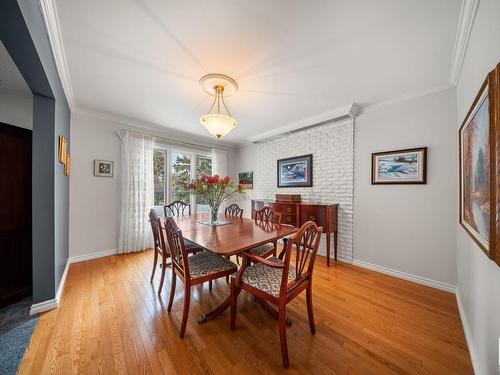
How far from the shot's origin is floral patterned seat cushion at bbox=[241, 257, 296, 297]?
4.70ft

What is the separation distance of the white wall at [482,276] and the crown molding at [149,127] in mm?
3956

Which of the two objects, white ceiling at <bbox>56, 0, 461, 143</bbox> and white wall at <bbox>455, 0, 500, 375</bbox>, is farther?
white ceiling at <bbox>56, 0, 461, 143</bbox>

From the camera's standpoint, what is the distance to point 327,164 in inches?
131

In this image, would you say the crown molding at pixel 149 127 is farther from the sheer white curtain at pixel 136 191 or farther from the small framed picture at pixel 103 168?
the small framed picture at pixel 103 168

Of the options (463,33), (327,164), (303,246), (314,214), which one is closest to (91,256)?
(303,246)

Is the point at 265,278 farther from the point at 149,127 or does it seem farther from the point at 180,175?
the point at 149,127

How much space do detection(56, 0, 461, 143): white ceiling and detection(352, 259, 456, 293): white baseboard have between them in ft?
7.57

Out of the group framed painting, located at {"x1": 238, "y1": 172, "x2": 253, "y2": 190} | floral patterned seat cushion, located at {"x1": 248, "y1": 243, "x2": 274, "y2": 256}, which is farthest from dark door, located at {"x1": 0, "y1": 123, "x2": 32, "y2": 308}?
framed painting, located at {"x1": 238, "y1": 172, "x2": 253, "y2": 190}

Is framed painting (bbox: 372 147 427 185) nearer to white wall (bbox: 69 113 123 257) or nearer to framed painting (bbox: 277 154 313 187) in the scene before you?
framed painting (bbox: 277 154 313 187)

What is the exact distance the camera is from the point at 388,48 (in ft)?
5.46

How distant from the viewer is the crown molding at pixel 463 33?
4.11 ft

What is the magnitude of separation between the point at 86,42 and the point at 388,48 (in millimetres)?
2574

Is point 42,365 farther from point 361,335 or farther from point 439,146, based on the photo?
point 439,146

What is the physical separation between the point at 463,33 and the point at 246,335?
2875mm
